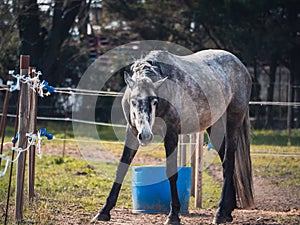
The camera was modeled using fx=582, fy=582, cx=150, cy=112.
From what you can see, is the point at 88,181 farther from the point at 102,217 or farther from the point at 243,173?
the point at 102,217

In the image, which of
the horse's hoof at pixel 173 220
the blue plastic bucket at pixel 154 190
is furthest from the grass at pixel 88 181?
the horse's hoof at pixel 173 220

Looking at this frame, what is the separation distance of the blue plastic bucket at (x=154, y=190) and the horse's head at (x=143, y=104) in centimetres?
105

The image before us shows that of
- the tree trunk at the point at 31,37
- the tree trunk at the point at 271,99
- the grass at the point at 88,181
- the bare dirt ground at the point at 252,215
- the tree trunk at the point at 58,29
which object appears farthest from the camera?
the tree trunk at the point at 58,29

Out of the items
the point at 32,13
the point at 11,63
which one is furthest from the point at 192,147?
the point at 11,63

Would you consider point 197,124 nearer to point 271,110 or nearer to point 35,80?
point 35,80

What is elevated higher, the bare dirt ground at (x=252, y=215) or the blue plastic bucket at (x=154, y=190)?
the blue plastic bucket at (x=154, y=190)

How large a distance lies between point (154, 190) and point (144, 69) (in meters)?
1.55

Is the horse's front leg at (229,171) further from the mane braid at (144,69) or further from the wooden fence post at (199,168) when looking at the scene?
the mane braid at (144,69)

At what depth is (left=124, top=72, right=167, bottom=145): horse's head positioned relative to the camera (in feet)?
16.7

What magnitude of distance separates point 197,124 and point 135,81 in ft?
3.35

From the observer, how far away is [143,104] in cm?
522

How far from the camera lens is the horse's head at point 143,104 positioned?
16.7 feet

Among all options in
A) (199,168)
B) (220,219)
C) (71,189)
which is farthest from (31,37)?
(220,219)

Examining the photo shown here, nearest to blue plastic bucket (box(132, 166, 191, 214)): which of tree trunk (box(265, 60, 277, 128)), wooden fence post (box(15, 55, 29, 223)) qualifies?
wooden fence post (box(15, 55, 29, 223))
